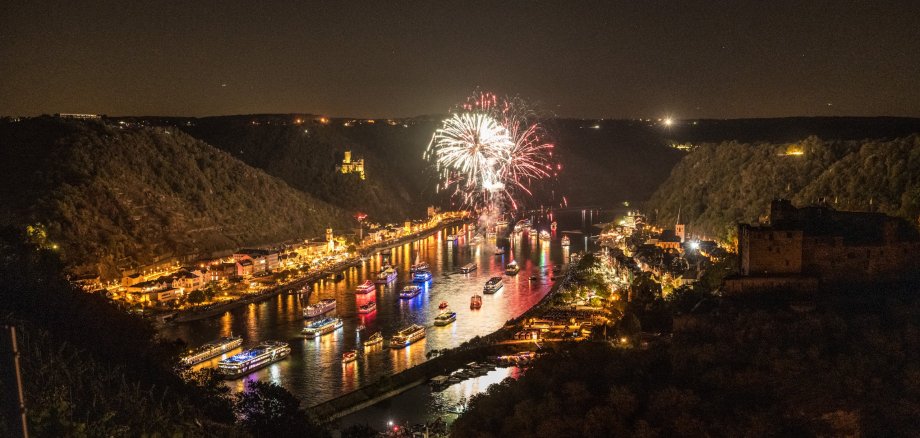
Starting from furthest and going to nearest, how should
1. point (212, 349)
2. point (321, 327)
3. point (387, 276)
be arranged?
point (387, 276)
point (321, 327)
point (212, 349)

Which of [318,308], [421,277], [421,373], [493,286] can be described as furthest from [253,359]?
[421,277]

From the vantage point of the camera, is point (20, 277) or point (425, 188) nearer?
point (20, 277)

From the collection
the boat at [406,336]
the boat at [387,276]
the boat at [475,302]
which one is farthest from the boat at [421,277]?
the boat at [406,336]

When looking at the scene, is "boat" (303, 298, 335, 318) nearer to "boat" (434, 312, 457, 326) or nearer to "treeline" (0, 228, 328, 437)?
"boat" (434, 312, 457, 326)

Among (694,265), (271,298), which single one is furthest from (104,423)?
(694,265)

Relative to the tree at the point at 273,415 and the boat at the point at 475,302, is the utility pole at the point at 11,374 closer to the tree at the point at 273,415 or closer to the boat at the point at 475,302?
the tree at the point at 273,415

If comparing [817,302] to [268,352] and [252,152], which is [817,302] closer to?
[268,352]

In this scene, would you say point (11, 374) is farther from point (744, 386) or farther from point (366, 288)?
point (366, 288)
